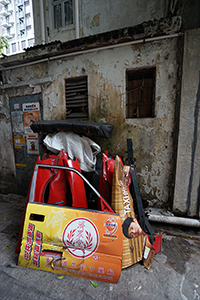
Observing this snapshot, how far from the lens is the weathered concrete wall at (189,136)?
2.72 metres

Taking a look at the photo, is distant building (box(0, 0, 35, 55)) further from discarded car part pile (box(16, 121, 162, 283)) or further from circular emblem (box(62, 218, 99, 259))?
circular emblem (box(62, 218, 99, 259))

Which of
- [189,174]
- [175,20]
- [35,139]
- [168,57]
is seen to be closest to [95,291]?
[189,174]

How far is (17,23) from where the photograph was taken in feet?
98.5

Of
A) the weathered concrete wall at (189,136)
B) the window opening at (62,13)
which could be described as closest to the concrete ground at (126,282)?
the weathered concrete wall at (189,136)

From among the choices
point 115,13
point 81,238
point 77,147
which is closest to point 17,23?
point 115,13

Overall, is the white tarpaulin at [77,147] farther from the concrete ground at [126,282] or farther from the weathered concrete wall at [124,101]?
the concrete ground at [126,282]

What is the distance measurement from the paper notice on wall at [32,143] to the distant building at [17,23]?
3319cm

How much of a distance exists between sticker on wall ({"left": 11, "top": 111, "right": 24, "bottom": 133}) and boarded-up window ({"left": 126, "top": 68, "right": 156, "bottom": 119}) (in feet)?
10.5

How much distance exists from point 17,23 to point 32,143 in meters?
39.9

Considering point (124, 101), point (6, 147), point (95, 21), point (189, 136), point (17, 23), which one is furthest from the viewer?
point (17, 23)

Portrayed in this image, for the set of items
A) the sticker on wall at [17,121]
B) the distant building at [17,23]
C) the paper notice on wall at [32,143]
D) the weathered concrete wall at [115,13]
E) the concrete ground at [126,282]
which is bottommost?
the concrete ground at [126,282]

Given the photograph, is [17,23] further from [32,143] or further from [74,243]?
[74,243]

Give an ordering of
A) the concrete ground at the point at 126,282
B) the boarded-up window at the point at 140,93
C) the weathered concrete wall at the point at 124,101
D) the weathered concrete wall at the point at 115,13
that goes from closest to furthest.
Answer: the concrete ground at the point at 126,282, the weathered concrete wall at the point at 124,101, the boarded-up window at the point at 140,93, the weathered concrete wall at the point at 115,13

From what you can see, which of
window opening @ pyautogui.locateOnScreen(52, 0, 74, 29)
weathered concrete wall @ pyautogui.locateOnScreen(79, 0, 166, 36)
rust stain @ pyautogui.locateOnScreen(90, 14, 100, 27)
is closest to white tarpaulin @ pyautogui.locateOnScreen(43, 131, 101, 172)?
weathered concrete wall @ pyautogui.locateOnScreen(79, 0, 166, 36)
